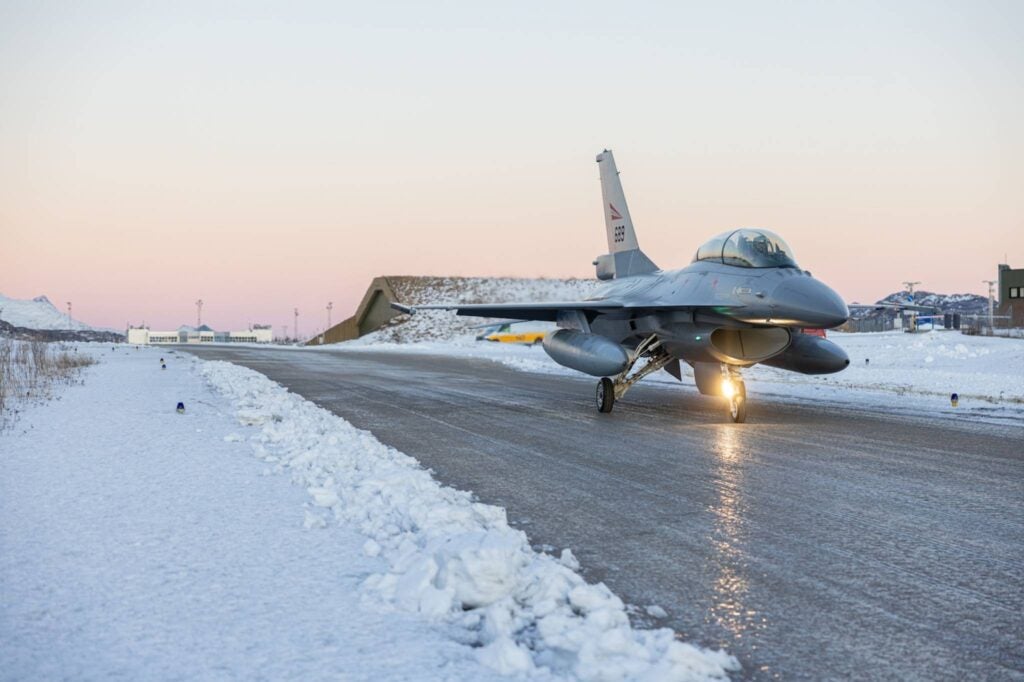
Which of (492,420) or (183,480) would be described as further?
(492,420)

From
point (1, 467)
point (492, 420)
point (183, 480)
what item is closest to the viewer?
point (183, 480)

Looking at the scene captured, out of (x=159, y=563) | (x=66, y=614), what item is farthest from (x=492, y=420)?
(x=66, y=614)

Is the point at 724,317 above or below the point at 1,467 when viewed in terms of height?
above

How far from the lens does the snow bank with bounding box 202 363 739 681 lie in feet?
9.72

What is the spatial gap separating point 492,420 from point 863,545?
746 centimetres

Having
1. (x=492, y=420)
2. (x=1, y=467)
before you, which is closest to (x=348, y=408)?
(x=492, y=420)

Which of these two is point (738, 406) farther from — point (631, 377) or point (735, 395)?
point (631, 377)

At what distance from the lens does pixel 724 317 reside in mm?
12062

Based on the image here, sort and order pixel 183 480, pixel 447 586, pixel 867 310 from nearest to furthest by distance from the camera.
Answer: pixel 447 586 < pixel 183 480 < pixel 867 310

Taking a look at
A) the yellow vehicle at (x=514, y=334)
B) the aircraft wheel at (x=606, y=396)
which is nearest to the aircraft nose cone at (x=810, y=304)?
the aircraft wheel at (x=606, y=396)

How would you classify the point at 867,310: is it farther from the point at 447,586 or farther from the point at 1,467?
the point at 1,467

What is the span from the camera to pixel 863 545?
15.5 feet

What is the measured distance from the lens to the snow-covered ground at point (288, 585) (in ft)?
9.66

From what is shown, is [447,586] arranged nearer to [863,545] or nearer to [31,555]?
[31,555]
